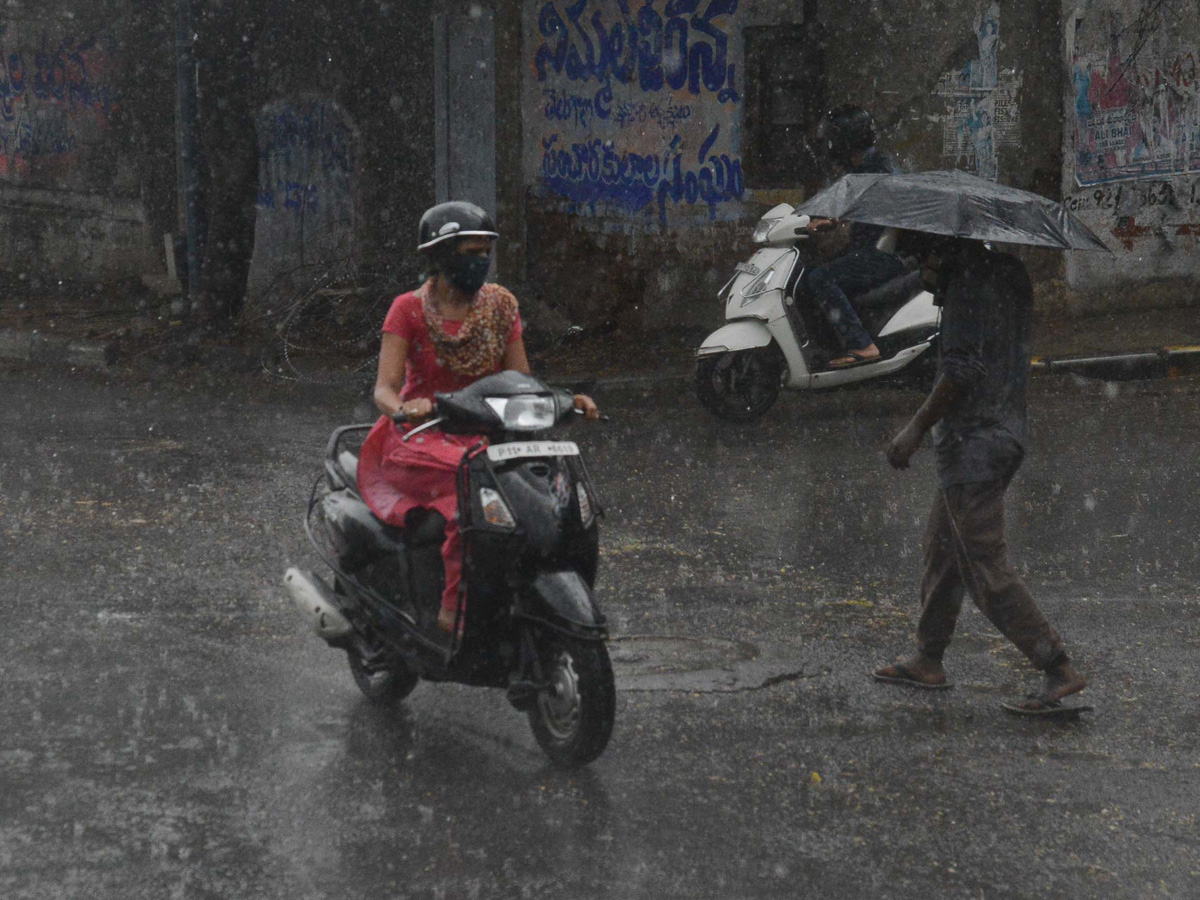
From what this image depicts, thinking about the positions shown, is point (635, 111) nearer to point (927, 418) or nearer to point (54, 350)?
point (54, 350)

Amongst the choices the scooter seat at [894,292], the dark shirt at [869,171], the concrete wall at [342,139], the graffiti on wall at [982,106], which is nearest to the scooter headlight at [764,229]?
the dark shirt at [869,171]

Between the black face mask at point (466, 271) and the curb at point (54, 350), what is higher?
the black face mask at point (466, 271)

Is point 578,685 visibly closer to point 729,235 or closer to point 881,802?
point 881,802

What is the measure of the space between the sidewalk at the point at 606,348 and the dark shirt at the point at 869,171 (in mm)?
2129

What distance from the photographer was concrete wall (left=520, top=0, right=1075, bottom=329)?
43.7ft

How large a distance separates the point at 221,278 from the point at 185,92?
1.75m

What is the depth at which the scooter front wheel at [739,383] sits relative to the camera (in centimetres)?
1056

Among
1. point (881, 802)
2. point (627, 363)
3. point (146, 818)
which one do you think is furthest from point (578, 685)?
point (627, 363)

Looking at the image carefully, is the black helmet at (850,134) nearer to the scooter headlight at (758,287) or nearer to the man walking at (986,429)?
the scooter headlight at (758,287)

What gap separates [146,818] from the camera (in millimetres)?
4320

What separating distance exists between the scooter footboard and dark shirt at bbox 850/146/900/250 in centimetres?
586

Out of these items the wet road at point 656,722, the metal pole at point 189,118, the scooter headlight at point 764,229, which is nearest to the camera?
the wet road at point 656,722

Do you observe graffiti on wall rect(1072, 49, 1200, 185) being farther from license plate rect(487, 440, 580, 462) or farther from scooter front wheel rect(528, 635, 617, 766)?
scooter front wheel rect(528, 635, 617, 766)

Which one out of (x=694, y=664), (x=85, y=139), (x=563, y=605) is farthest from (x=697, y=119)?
(x=563, y=605)
